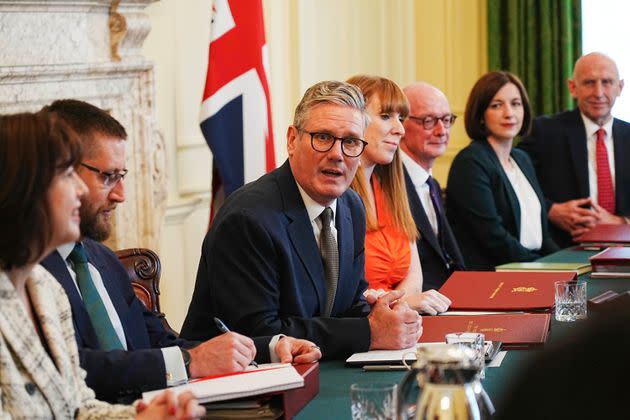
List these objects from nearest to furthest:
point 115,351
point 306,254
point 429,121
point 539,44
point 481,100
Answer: point 115,351 → point 306,254 → point 429,121 → point 481,100 → point 539,44

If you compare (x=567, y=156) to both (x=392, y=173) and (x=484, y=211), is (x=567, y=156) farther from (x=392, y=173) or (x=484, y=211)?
(x=392, y=173)

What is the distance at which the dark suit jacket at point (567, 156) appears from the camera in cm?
548

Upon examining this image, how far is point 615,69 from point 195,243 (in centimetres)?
261

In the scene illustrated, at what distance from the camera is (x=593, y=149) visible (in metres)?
5.60

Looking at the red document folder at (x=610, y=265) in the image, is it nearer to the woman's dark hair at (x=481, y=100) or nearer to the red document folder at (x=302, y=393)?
the woman's dark hair at (x=481, y=100)

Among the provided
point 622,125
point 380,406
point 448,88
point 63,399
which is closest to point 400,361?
point 380,406

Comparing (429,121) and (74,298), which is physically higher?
(429,121)

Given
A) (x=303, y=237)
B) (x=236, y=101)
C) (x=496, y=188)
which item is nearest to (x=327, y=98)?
(x=303, y=237)

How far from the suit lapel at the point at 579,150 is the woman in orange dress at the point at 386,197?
7.11 ft

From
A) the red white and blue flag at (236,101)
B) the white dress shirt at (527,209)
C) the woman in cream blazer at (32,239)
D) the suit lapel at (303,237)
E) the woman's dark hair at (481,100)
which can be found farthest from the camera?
Answer: the woman's dark hair at (481,100)

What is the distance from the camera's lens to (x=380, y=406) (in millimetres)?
1681

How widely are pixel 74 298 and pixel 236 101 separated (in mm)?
2708

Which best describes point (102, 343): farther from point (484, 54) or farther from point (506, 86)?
point (484, 54)

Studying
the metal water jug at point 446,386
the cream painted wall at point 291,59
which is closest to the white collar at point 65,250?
the metal water jug at point 446,386
